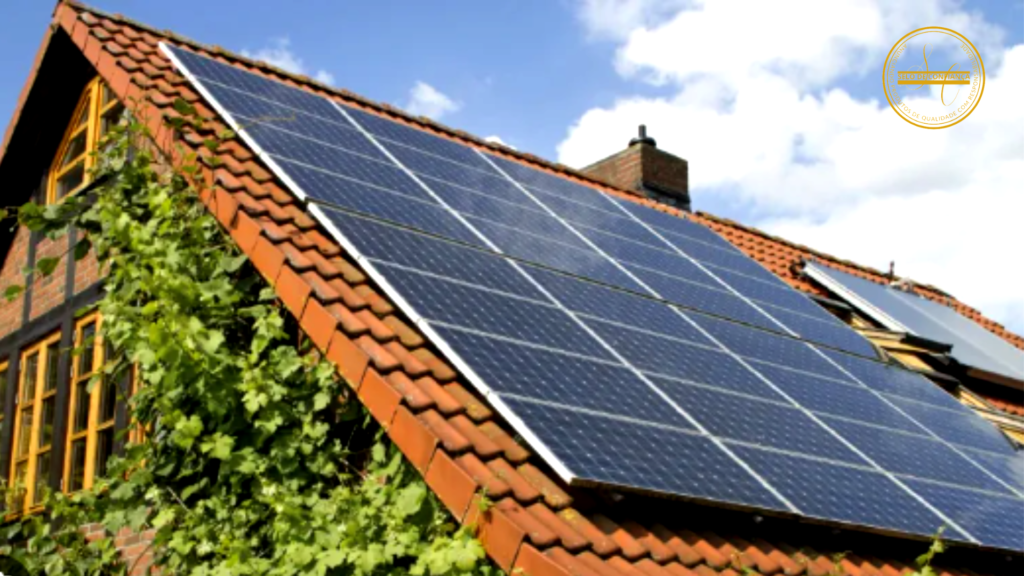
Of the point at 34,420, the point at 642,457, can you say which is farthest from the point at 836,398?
the point at 34,420

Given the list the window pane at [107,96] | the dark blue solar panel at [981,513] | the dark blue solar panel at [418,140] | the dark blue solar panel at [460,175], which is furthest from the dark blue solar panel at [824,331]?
the window pane at [107,96]

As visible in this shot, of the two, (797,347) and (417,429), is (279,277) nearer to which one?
(417,429)

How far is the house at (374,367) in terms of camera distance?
6.21m

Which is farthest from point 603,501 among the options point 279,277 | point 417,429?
point 279,277

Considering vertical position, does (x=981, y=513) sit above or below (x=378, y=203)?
below

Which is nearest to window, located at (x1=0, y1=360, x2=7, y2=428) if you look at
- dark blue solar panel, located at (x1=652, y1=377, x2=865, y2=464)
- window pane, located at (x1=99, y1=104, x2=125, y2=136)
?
window pane, located at (x1=99, y1=104, x2=125, y2=136)

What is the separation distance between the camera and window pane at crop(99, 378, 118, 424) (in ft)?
32.2

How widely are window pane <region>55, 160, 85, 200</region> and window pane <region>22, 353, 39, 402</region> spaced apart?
1706mm

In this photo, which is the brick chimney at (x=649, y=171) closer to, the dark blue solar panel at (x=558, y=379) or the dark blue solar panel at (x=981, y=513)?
the dark blue solar panel at (x=981, y=513)

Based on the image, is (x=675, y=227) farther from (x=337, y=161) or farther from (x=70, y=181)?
(x=70, y=181)

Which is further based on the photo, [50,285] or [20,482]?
[50,285]

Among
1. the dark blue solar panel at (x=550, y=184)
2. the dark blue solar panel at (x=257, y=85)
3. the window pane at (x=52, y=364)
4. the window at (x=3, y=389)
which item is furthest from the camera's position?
the window at (x=3, y=389)

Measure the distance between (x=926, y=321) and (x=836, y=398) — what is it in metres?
5.42

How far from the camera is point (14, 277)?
12430mm
